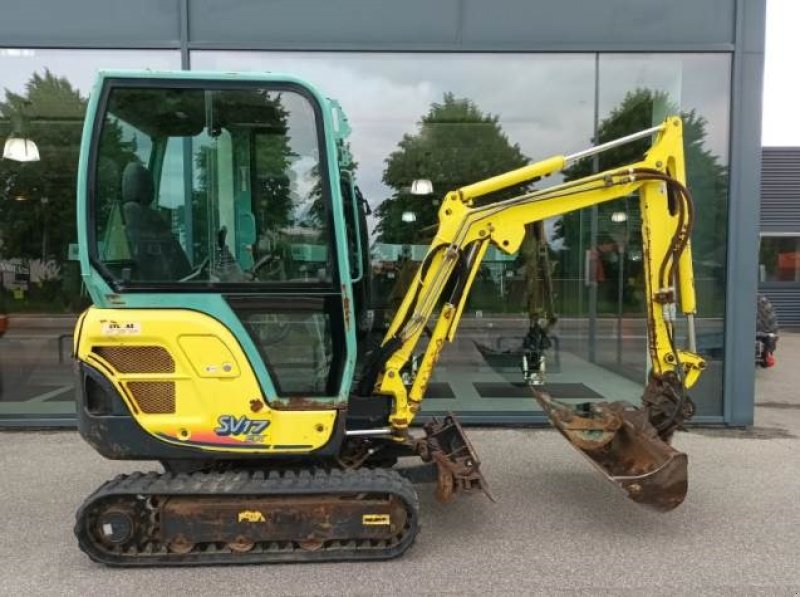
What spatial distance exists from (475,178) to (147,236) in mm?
4823

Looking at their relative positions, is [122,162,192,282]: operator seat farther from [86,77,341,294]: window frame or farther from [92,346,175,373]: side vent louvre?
[92,346,175,373]: side vent louvre

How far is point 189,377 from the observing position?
127 inches

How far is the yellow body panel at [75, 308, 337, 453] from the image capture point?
3182 millimetres

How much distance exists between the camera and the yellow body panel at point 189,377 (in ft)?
10.4

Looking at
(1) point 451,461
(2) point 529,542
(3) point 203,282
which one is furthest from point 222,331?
(2) point 529,542

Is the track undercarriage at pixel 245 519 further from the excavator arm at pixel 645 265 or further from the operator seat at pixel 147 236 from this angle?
the operator seat at pixel 147 236

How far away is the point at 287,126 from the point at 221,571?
7.91 ft

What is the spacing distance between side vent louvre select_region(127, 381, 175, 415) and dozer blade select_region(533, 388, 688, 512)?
239 centimetres

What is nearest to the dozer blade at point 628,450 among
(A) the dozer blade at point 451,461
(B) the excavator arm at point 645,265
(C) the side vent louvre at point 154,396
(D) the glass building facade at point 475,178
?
(B) the excavator arm at point 645,265

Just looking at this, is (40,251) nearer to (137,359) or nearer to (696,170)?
(137,359)

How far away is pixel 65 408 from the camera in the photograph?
20.6 feet

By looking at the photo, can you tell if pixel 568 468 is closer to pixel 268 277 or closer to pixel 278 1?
pixel 268 277

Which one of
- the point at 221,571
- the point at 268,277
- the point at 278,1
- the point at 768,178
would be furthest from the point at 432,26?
the point at 768,178

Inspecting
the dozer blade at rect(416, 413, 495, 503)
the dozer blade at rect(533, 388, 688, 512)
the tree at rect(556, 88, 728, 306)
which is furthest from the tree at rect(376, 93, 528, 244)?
the dozer blade at rect(533, 388, 688, 512)
